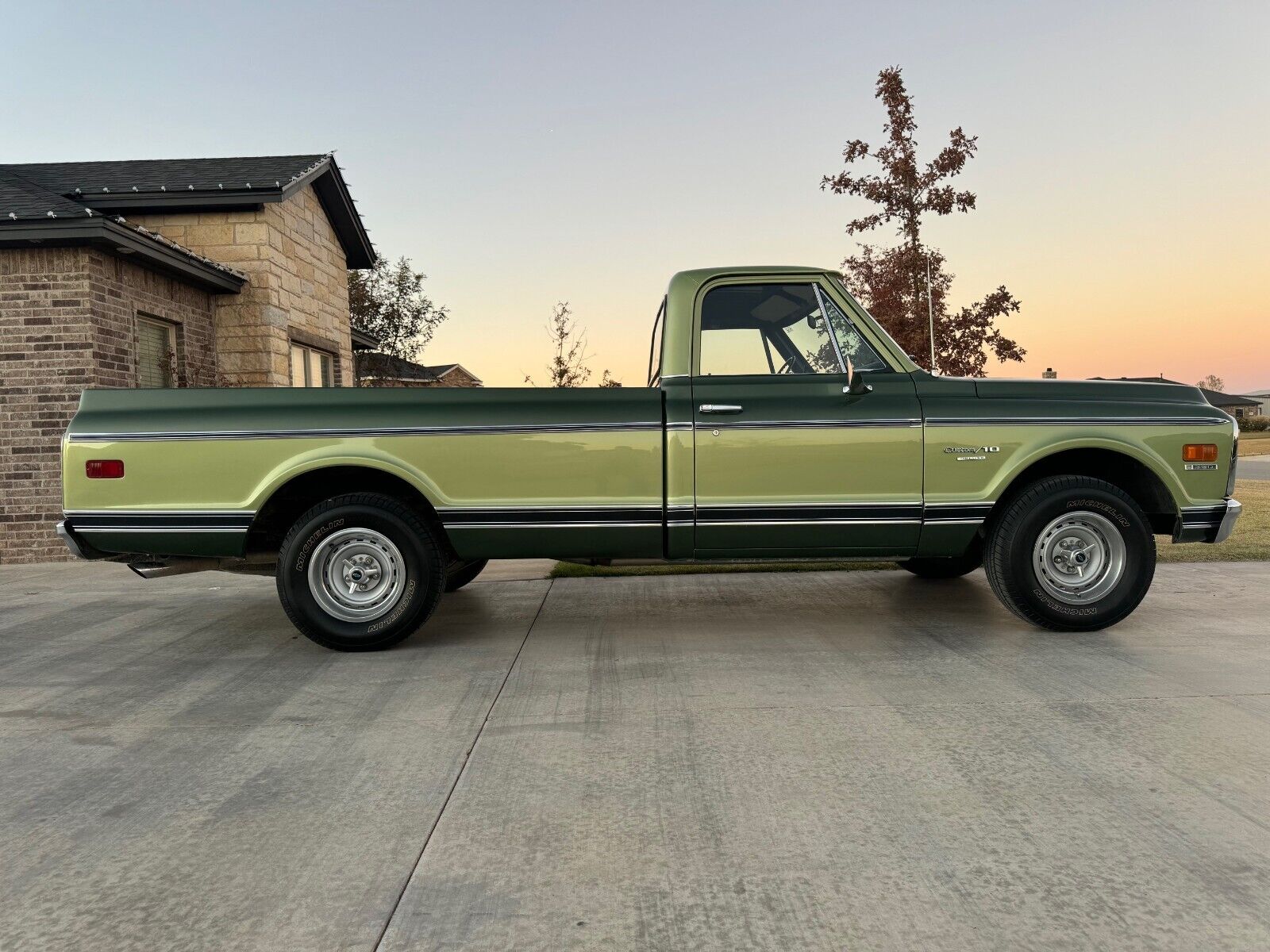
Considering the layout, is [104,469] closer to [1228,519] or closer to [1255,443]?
[1228,519]

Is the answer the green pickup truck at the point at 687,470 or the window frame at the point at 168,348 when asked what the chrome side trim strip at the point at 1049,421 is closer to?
the green pickup truck at the point at 687,470

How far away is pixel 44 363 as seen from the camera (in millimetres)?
10195

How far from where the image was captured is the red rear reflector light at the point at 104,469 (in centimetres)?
510

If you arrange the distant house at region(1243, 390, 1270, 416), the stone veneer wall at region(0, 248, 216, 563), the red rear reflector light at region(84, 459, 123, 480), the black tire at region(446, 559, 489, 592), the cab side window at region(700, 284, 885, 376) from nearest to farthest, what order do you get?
the red rear reflector light at region(84, 459, 123, 480), the cab side window at region(700, 284, 885, 376), the black tire at region(446, 559, 489, 592), the stone veneer wall at region(0, 248, 216, 563), the distant house at region(1243, 390, 1270, 416)

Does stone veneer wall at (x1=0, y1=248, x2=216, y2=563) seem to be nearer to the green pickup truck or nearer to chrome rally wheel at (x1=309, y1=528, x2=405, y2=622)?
the green pickup truck

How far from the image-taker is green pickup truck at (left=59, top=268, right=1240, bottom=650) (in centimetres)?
513

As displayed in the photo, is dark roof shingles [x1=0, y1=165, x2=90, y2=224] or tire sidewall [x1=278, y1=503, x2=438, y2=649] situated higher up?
dark roof shingles [x1=0, y1=165, x2=90, y2=224]

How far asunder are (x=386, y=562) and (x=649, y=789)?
262 cm

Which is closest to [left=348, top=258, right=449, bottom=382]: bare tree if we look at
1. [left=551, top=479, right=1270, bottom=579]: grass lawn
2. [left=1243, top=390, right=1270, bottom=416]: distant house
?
[left=551, top=479, right=1270, bottom=579]: grass lawn

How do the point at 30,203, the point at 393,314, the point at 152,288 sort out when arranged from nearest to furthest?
the point at 30,203, the point at 152,288, the point at 393,314

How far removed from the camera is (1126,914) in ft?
7.44

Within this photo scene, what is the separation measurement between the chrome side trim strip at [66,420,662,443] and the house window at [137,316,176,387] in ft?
22.2

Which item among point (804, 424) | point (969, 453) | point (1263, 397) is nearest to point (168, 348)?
point (804, 424)

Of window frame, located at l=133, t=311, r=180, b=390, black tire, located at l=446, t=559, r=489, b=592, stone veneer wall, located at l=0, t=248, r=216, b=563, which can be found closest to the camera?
black tire, located at l=446, t=559, r=489, b=592
